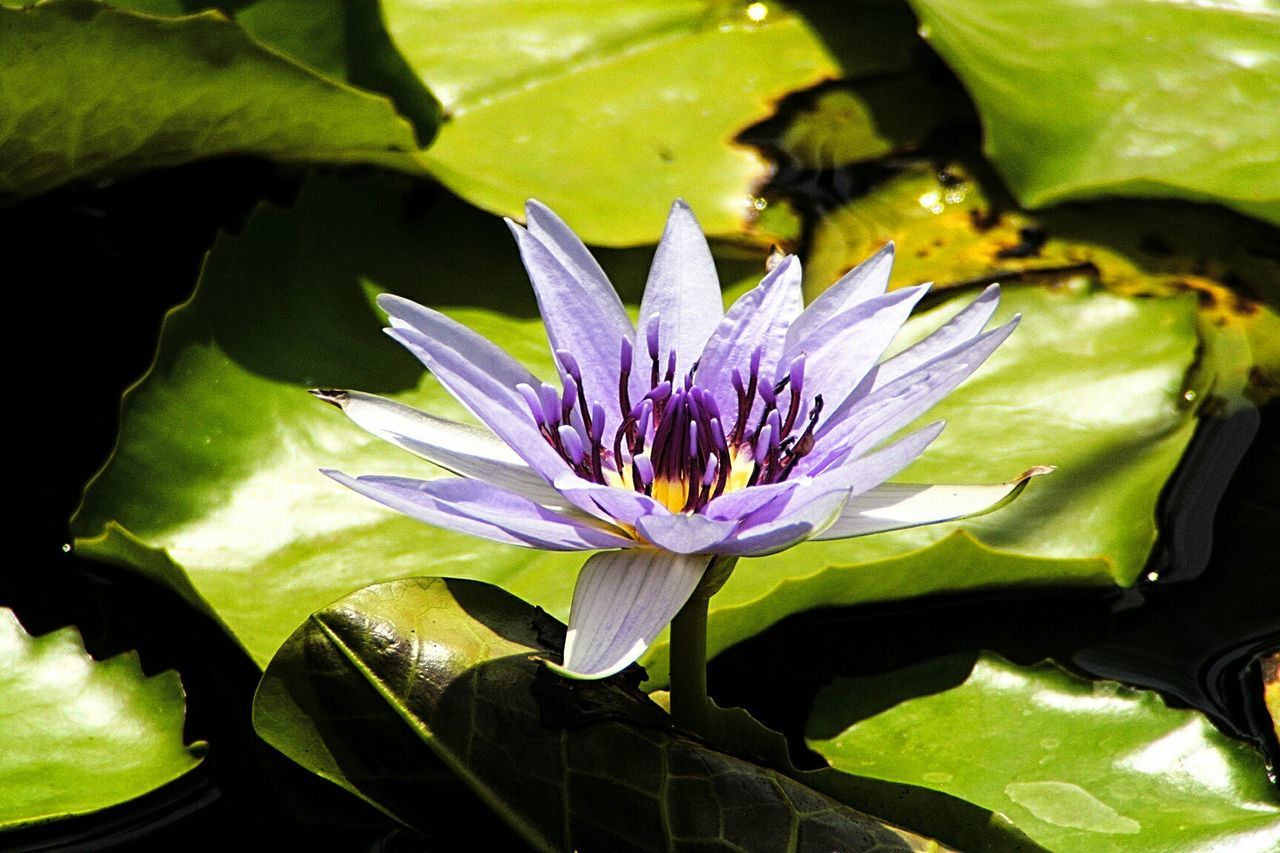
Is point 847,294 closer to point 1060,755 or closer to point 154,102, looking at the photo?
point 1060,755

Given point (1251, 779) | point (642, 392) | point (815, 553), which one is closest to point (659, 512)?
point (642, 392)

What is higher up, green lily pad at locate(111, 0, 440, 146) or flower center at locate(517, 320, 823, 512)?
green lily pad at locate(111, 0, 440, 146)

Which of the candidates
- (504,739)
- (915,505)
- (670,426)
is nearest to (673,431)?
(670,426)

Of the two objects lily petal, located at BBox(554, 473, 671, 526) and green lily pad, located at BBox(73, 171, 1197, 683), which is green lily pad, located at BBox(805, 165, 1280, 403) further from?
lily petal, located at BBox(554, 473, 671, 526)

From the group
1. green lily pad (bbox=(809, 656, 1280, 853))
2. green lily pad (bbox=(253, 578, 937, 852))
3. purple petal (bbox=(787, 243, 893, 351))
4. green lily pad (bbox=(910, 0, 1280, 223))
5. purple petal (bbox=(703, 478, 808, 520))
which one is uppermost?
purple petal (bbox=(787, 243, 893, 351))

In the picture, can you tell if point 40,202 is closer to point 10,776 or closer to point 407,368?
point 407,368

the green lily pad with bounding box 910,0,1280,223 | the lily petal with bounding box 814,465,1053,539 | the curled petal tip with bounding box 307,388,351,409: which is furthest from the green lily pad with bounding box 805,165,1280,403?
the curled petal tip with bounding box 307,388,351,409
